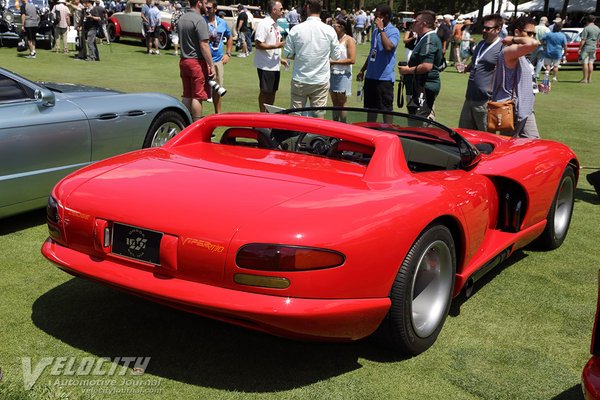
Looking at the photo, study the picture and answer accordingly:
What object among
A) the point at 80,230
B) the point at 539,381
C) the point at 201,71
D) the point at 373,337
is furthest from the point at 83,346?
the point at 201,71

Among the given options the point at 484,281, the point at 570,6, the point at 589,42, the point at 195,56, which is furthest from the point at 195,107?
the point at 570,6

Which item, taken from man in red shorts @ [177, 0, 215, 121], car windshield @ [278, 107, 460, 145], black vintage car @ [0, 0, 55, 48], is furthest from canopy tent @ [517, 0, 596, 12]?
car windshield @ [278, 107, 460, 145]

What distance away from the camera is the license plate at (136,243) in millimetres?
2996

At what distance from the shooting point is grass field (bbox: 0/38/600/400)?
3.08m

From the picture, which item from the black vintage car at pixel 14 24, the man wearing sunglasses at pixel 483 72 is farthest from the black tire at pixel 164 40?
the man wearing sunglasses at pixel 483 72

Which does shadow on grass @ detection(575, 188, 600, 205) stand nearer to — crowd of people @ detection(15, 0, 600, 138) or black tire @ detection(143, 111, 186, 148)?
crowd of people @ detection(15, 0, 600, 138)

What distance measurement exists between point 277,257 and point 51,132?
312 centimetres

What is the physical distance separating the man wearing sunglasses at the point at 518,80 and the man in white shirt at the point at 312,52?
2.28 metres

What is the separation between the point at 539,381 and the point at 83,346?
224 centimetres

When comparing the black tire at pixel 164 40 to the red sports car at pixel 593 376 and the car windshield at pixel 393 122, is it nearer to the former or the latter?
the car windshield at pixel 393 122

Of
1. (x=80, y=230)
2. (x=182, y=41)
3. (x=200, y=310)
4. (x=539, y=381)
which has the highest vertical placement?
(x=182, y=41)

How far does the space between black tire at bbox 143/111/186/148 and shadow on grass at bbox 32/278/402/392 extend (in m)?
2.57

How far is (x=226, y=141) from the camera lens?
14.0 feet

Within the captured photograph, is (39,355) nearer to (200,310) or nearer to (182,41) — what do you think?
(200,310)
